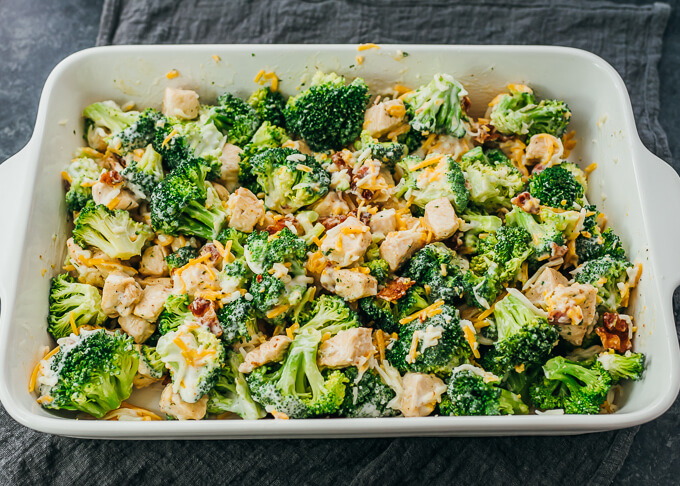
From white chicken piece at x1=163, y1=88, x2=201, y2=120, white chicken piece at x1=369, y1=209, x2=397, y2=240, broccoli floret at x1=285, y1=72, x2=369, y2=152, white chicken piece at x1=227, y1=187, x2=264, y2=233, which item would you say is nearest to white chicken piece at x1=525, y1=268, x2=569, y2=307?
white chicken piece at x1=369, y1=209, x2=397, y2=240

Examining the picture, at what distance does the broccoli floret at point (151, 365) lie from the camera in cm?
234

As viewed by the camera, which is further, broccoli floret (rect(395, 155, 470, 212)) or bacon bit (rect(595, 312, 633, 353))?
broccoli floret (rect(395, 155, 470, 212))

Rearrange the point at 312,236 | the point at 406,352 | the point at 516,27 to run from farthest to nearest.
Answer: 1. the point at 516,27
2. the point at 312,236
3. the point at 406,352

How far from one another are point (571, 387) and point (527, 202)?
0.70 m

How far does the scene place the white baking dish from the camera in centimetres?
207

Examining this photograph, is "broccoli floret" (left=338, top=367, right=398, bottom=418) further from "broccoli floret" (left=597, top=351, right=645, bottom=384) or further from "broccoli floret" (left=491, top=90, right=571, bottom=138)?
"broccoli floret" (left=491, top=90, right=571, bottom=138)

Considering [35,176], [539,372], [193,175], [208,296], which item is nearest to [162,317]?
[208,296]

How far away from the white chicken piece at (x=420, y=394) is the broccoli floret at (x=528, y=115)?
1122 mm

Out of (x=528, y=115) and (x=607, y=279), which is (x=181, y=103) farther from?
(x=607, y=279)

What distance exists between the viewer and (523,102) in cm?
273

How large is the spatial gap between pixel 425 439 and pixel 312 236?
3.12 feet

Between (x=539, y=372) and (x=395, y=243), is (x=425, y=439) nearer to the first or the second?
(x=539, y=372)

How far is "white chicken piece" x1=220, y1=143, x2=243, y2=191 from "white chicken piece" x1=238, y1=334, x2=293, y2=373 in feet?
2.41

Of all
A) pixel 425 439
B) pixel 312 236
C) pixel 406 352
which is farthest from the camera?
pixel 425 439
